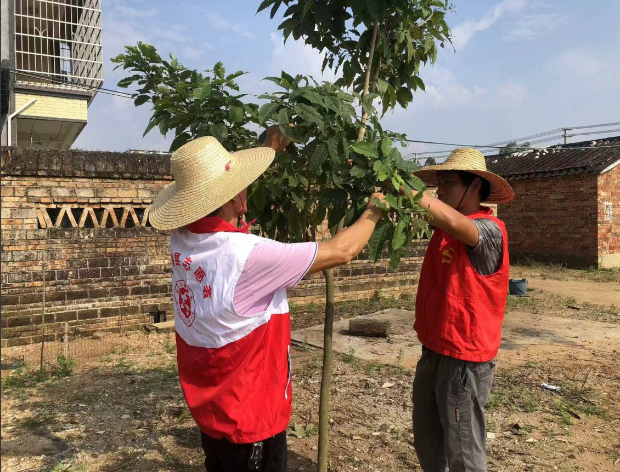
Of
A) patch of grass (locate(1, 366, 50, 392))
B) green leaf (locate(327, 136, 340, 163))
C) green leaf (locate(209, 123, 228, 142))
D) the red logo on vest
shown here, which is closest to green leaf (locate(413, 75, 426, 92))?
green leaf (locate(327, 136, 340, 163))

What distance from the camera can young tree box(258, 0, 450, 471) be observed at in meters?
2.62

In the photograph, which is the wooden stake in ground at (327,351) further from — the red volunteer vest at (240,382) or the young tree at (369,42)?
the red volunteer vest at (240,382)

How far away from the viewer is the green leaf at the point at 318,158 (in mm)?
2225

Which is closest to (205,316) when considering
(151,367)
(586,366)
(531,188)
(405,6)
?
(405,6)

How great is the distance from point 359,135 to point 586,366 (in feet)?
15.1

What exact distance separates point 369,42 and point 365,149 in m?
1.07

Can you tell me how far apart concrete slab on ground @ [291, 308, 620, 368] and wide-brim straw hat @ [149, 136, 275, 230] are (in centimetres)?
409

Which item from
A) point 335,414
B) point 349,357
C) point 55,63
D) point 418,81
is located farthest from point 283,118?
point 55,63

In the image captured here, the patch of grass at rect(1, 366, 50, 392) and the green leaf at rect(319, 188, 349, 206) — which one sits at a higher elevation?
the green leaf at rect(319, 188, 349, 206)

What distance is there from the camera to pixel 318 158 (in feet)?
7.34

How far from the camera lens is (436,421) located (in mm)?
2602

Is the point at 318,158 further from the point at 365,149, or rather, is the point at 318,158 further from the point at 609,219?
the point at 609,219

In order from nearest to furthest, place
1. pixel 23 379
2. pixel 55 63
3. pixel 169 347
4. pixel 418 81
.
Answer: pixel 418 81
pixel 23 379
pixel 169 347
pixel 55 63

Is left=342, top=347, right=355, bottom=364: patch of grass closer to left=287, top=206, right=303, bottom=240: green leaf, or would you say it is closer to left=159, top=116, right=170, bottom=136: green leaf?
left=287, top=206, right=303, bottom=240: green leaf
